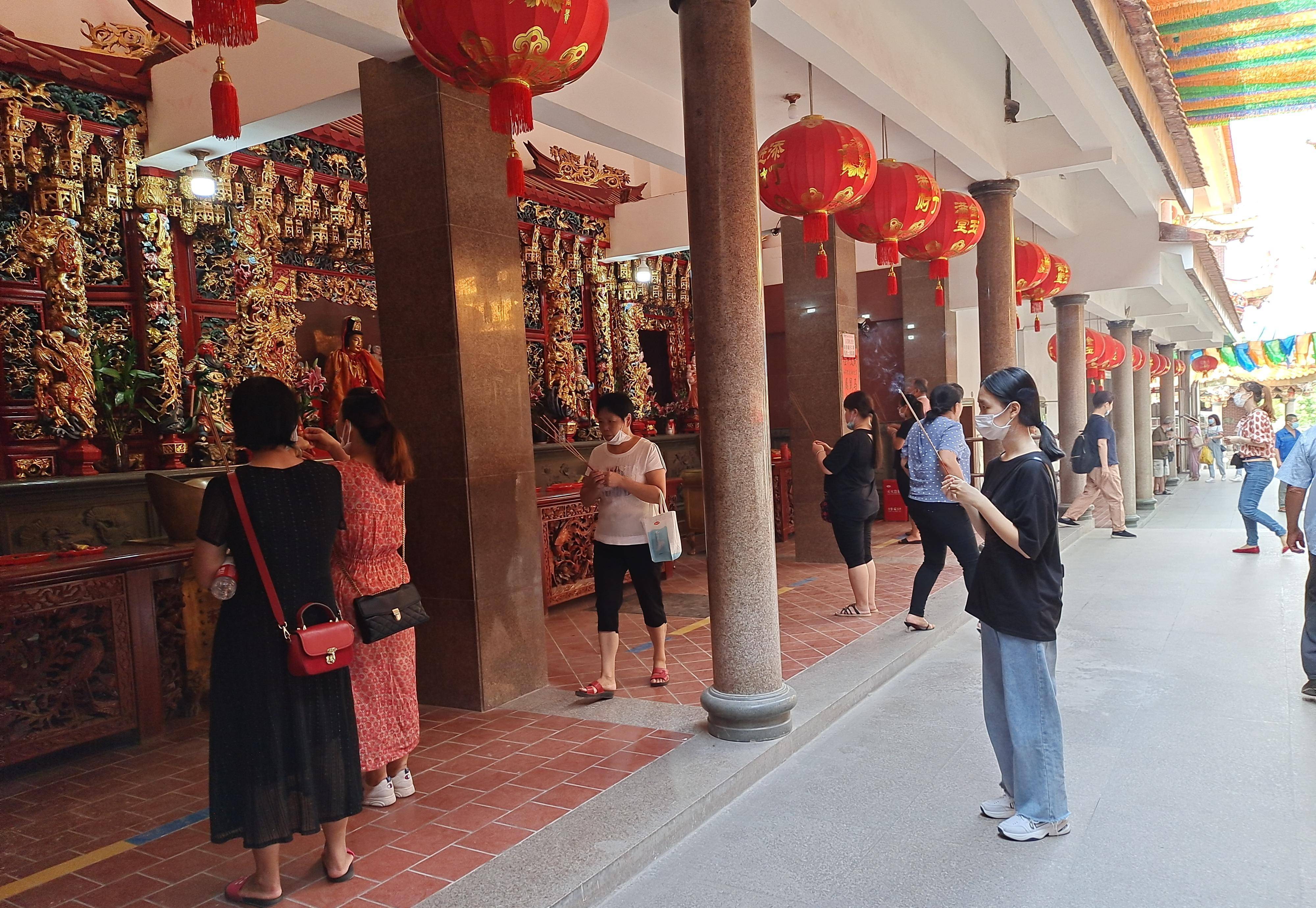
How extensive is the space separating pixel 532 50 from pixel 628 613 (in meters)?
4.83

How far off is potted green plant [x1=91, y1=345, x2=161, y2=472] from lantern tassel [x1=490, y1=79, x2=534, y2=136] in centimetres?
509

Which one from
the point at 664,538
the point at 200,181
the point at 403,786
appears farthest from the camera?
the point at 200,181

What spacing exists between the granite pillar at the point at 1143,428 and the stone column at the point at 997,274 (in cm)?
691

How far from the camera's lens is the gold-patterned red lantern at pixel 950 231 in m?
6.24

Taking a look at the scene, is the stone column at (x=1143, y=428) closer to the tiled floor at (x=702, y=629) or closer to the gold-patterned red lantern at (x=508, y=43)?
the tiled floor at (x=702, y=629)

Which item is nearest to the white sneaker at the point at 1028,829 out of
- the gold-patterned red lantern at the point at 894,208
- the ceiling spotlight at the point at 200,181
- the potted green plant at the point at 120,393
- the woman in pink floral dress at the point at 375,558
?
the woman in pink floral dress at the point at 375,558

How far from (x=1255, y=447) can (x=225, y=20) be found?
9190 millimetres

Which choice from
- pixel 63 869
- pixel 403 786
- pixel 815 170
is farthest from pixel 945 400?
pixel 63 869

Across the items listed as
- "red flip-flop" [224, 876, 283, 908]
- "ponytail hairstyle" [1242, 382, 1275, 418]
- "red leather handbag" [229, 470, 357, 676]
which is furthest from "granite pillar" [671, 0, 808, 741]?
"ponytail hairstyle" [1242, 382, 1275, 418]

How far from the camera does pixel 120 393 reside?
21.7ft

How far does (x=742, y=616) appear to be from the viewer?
155 inches

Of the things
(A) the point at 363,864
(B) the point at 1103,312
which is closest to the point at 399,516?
(A) the point at 363,864

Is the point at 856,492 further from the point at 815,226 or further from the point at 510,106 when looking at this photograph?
the point at 510,106

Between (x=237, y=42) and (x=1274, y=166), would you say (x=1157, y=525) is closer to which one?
(x=237, y=42)
